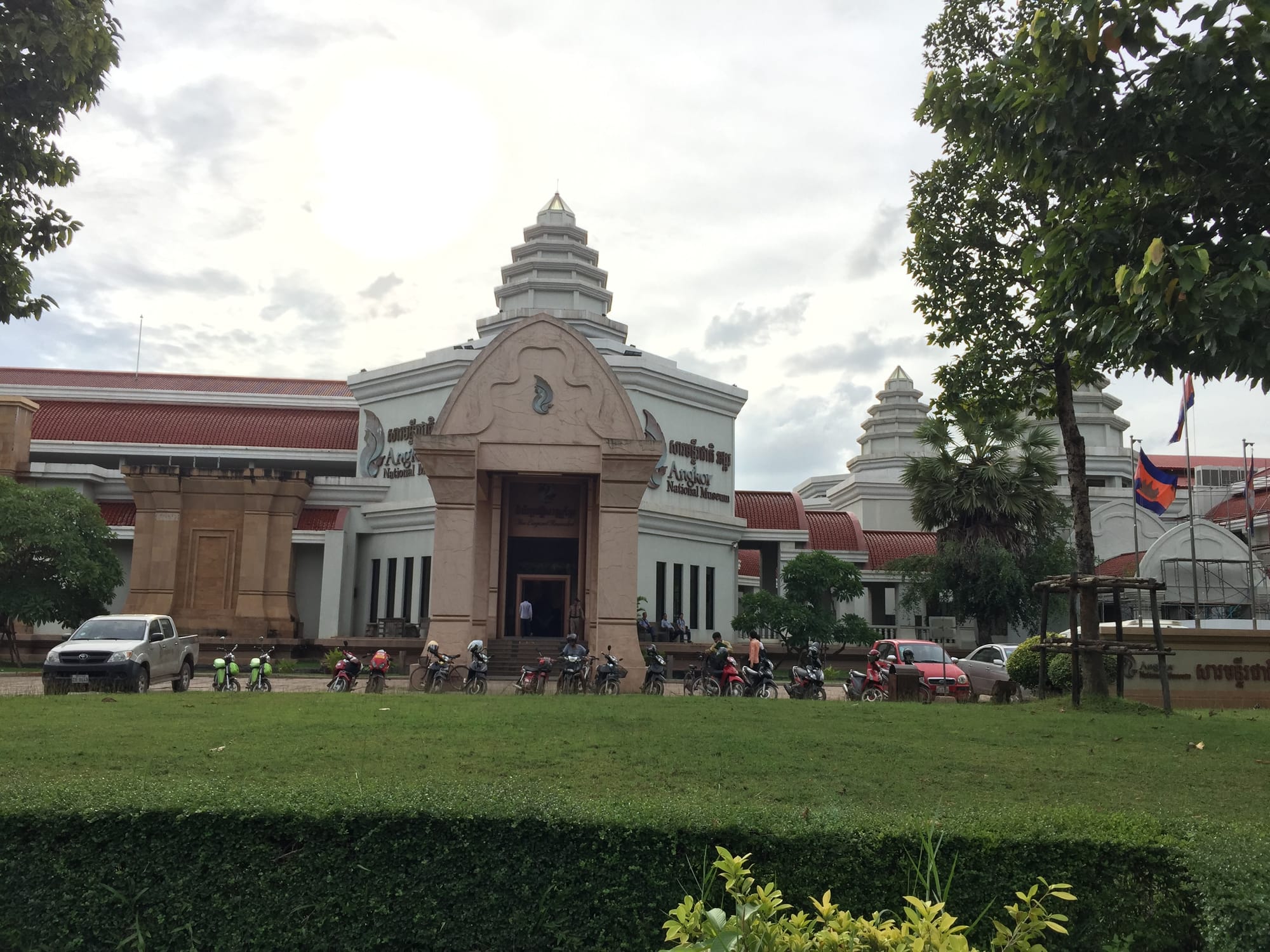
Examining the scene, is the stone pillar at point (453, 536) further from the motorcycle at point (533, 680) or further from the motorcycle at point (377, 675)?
the motorcycle at point (533, 680)

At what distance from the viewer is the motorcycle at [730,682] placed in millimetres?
20328

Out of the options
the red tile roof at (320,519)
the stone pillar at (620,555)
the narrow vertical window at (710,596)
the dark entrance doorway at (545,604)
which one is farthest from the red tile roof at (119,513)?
the stone pillar at (620,555)

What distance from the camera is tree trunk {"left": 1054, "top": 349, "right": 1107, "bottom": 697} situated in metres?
15.5

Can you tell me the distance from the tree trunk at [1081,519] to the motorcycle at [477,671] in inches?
400

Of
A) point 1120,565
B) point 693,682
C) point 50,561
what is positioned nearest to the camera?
point 693,682

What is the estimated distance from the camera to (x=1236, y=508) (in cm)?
5222

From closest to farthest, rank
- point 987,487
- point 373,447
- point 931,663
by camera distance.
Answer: point 931,663, point 987,487, point 373,447

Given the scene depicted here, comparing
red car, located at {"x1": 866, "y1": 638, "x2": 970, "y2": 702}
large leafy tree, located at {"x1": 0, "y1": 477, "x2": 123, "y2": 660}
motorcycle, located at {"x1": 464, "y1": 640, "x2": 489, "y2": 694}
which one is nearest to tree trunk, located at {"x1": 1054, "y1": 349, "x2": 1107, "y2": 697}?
red car, located at {"x1": 866, "y1": 638, "x2": 970, "y2": 702}

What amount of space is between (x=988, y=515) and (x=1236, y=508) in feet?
81.6

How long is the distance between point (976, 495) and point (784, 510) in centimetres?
1103

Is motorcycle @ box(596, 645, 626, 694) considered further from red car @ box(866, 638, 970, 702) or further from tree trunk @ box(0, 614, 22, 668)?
tree trunk @ box(0, 614, 22, 668)

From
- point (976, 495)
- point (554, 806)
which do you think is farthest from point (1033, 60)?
point (976, 495)

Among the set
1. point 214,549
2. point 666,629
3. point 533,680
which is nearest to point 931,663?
point 533,680

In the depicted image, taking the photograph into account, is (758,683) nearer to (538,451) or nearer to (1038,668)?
(1038,668)
